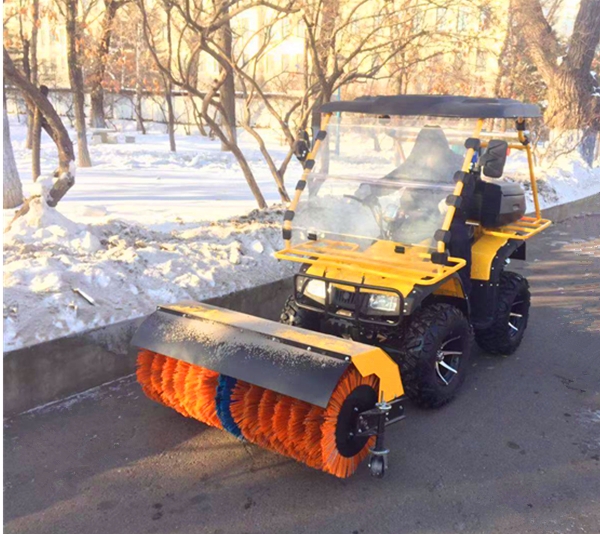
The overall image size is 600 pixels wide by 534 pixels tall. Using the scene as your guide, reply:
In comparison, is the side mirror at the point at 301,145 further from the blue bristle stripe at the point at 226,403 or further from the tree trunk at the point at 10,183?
the tree trunk at the point at 10,183

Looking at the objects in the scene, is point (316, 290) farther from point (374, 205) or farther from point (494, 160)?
point (494, 160)

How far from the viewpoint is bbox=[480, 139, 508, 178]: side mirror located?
13.9 feet

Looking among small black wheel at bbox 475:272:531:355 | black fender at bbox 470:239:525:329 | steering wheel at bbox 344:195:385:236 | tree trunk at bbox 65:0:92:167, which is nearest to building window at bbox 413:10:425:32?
small black wheel at bbox 475:272:531:355

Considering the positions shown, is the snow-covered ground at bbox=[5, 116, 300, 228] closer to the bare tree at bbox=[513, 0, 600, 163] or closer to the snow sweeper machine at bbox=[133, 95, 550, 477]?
the snow sweeper machine at bbox=[133, 95, 550, 477]

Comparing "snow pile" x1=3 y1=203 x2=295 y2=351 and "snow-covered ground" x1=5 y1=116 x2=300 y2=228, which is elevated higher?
"snow pile" x1=3 y1=203 x2=295 y2=351

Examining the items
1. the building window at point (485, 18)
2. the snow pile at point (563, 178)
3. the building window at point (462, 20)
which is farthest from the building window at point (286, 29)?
the snow pile at point (563, 178)

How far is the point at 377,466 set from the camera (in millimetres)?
3420

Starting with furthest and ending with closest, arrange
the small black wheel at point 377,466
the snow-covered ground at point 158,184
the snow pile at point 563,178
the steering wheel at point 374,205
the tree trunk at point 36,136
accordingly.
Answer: the snow pile at point 563,178 → the snow-covered ground at point 158,184 → the tree trunk at point 36,136 → the steering wheel at point 374,205 → the small black wheel at point 377,466

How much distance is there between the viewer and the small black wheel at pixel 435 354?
4.17 meters

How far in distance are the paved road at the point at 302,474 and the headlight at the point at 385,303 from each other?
0.80 meters

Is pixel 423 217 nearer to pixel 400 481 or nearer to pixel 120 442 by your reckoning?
pixel 400 481

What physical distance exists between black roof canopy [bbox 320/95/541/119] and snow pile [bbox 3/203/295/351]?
1.94 meters

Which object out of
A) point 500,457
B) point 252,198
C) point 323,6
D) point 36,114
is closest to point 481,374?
point 500,457

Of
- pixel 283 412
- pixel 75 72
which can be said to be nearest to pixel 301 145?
pixel 283 412
